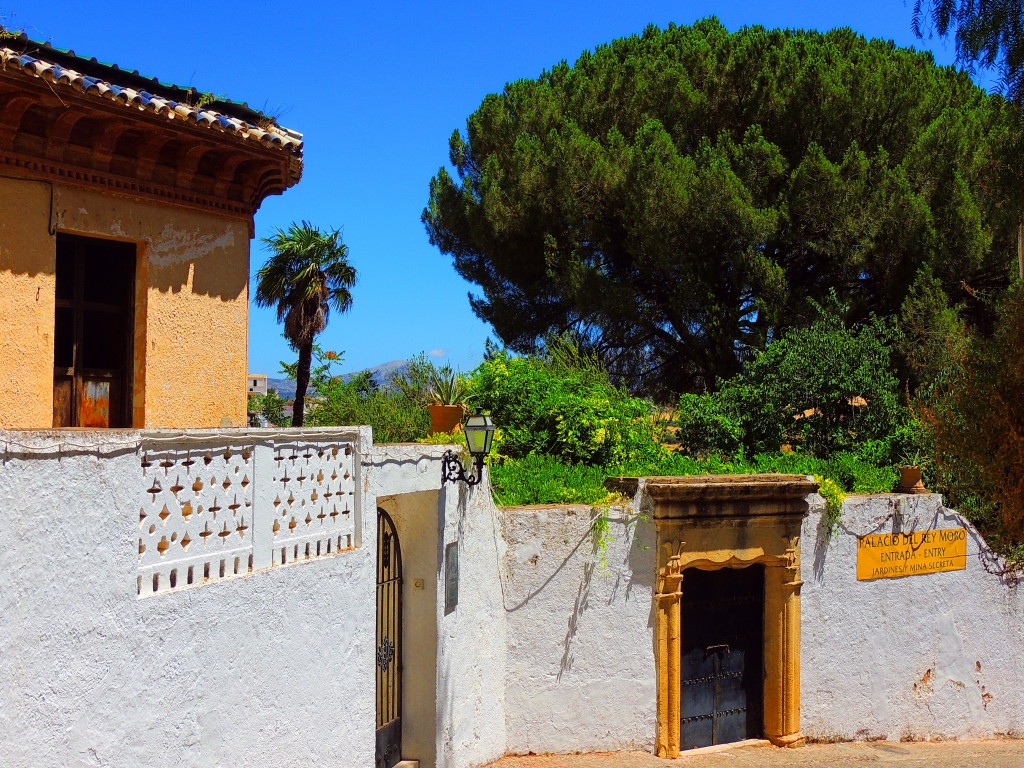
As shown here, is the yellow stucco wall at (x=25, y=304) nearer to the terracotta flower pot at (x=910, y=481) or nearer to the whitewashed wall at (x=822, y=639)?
the whitewashed wall at (x=822, y=639)

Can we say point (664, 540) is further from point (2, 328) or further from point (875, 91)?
point (875, 91)

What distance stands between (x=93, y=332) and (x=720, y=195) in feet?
37.1

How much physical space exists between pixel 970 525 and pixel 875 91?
8.56 m

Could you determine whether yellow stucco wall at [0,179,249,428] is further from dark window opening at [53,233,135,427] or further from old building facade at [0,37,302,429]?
dark window opening at [53,233,135,427]

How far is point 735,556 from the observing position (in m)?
10.5

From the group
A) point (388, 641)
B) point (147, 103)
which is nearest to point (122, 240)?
point (147, 103)

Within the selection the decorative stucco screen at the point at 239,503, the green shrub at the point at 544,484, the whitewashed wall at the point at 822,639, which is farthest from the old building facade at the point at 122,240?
the whitewashed wall at the point at 822,639

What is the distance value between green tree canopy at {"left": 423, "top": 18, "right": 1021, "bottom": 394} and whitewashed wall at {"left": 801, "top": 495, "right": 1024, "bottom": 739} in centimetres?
597

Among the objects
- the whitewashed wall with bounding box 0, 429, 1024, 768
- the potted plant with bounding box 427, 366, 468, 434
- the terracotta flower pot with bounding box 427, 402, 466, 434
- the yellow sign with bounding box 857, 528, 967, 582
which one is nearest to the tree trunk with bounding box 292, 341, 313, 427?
the potted plant with bounding box 427, 366, 468, 434

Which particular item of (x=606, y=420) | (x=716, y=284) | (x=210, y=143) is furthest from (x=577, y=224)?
(x=210, y=143)

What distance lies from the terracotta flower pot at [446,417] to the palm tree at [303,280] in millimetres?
7991

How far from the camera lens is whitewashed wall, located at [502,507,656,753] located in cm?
941

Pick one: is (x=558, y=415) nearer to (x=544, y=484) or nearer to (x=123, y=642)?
(x=544, y=484)

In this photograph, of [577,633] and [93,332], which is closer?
[93,332]
